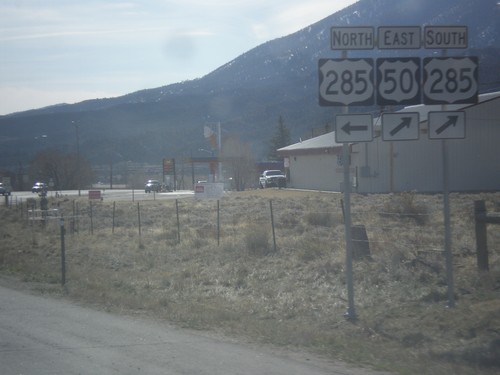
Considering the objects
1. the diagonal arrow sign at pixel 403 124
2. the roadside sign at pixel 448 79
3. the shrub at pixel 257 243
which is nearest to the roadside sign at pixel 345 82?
the diagonal arrow sign at pixel 403 124

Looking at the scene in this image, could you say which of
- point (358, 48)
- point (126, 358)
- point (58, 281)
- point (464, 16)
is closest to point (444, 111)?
point (358, 48)

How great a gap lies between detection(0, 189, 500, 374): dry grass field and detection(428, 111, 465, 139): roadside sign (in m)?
2.70

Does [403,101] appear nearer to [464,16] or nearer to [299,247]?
[299,247]

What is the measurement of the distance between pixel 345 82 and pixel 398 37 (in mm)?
1297

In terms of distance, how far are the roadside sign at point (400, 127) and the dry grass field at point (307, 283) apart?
2.80 meters

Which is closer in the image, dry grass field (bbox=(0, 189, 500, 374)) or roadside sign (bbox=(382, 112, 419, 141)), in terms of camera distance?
dry grass field (bbox=(0, 189, 500, 374))

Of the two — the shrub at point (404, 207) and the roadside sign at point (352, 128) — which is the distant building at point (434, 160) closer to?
the shrub at point (404, 207)

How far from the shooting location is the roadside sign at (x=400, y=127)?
1131cm

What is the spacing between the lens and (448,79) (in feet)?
37.4

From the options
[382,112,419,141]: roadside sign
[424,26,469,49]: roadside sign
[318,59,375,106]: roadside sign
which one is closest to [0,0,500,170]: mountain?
[424,26,469,49]: roadside sign

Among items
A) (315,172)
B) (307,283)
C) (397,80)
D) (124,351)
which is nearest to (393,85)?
(397,80)

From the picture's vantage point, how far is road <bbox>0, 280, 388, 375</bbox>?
816 centimetres

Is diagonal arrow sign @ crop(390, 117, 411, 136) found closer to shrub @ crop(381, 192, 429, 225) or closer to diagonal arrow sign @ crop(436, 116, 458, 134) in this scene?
diagonal arrow sign @ crop(436, 116, 458, 134)

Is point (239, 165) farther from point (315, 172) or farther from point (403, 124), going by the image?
point (403, 124)
